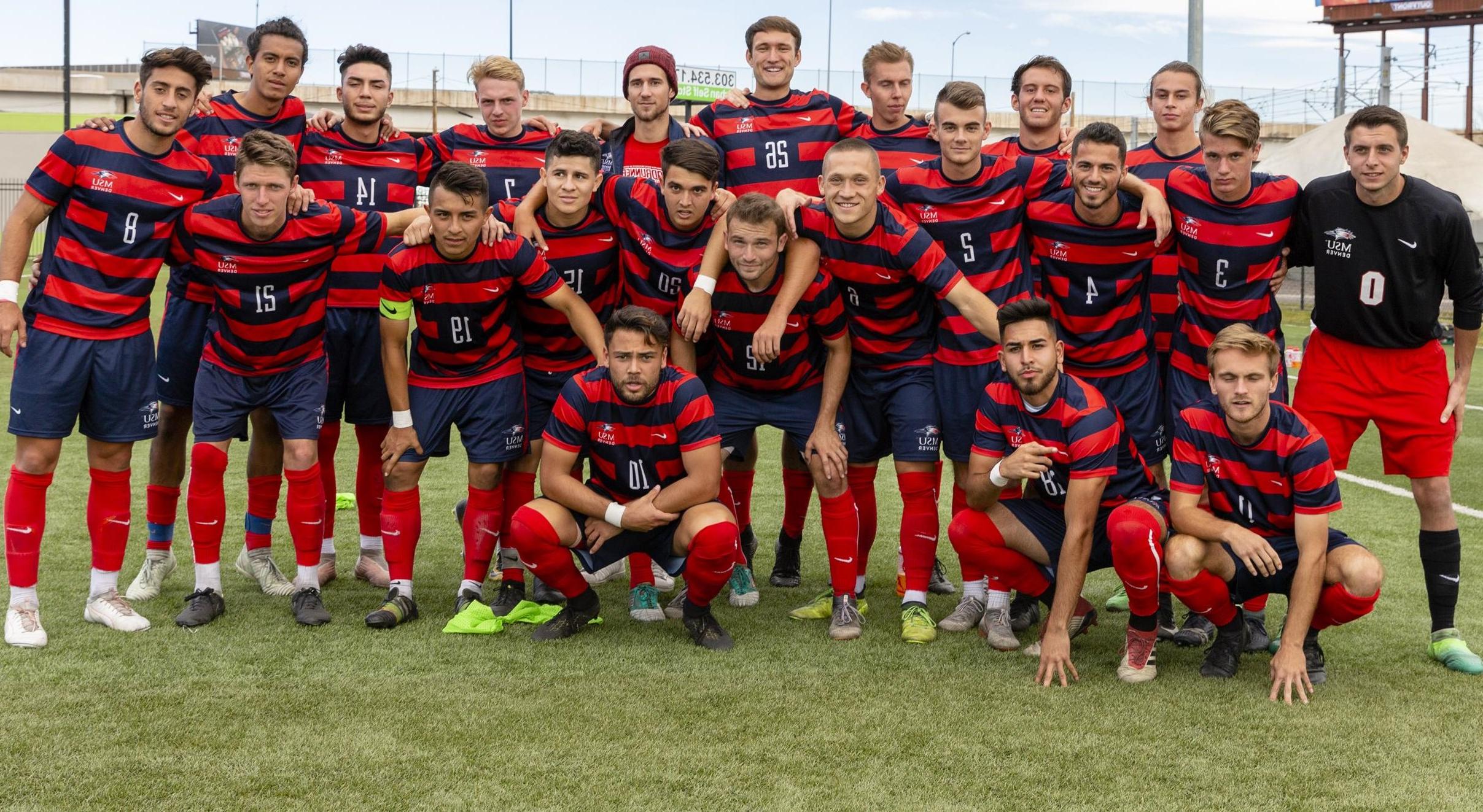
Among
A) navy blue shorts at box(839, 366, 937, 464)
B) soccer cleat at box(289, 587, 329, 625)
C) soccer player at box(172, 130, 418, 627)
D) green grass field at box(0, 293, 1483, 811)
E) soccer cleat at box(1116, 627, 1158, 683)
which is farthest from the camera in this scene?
navy blue shorts at box(839, 366, 937, 464)

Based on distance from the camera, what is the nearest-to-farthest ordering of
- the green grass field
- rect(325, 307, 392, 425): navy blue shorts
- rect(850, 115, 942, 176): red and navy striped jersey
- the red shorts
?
the green grass field
the red shorts
rect(325, 307, 392, 425): navy blue shorts
rect(850, 115, 942, 176): red and navy striped jersey

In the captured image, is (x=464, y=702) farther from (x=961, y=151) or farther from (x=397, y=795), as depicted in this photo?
(x=961, y=151)

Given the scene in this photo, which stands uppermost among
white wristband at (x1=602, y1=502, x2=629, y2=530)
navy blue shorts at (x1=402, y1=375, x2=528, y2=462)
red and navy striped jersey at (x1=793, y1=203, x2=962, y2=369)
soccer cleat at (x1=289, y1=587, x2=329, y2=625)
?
red and navy striped jersey at (x1=793, y1=203, x2=962, y2=369)

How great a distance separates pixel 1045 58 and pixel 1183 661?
2.60m

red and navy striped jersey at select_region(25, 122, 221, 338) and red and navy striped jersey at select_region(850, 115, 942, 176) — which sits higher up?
red and navy striped jersey at select_region(850, 115, 942, 176)

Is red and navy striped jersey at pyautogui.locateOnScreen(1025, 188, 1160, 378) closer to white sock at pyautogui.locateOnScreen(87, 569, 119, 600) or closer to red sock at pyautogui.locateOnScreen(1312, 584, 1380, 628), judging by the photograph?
red sock at pyautogui.locateOnScreen(1312, 584, 1380, 628)

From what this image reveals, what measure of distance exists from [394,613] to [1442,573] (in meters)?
3.72

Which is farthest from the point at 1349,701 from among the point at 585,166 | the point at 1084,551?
the point at 585,166

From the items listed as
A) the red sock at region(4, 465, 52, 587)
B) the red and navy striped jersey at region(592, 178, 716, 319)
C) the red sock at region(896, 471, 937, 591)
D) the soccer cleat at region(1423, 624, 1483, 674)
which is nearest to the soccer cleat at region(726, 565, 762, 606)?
the red sock at region(896, 471, 937, 591)

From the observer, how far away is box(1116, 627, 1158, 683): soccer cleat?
4156mm

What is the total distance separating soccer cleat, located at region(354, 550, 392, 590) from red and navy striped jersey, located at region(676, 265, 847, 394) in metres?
1.66

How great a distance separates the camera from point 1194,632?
15.1 feet

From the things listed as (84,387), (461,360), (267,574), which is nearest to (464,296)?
(461,360)

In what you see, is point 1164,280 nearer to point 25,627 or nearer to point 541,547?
point 541,547
